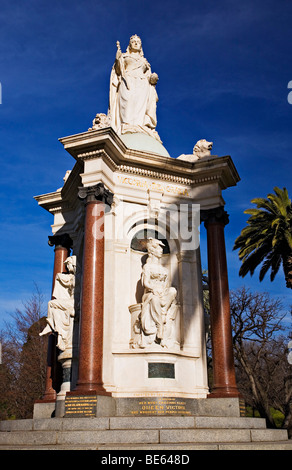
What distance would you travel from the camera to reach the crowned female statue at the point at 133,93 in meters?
17.5

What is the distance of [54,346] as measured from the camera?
16.6 m

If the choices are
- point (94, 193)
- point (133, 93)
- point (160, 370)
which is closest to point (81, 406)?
point (160, 370)

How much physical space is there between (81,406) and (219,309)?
5.31m

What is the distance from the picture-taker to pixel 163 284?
544 inches

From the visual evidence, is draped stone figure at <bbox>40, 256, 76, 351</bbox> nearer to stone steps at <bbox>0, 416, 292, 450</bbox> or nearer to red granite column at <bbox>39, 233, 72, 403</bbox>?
red granite column at <bbox>39, 233, 72, 403</bbox>

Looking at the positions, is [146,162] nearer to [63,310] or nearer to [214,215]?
[214,215]

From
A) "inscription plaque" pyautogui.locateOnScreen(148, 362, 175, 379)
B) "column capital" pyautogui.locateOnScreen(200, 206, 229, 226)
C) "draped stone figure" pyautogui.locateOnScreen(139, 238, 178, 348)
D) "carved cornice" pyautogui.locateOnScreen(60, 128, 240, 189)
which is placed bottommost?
"inscription plaque" pyautogui.locateOnScreen(148, 362, 175, 379)

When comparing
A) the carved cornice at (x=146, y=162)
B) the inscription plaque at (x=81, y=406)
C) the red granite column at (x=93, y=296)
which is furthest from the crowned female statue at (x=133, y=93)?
the inscription plaque at (x=81, y=406)

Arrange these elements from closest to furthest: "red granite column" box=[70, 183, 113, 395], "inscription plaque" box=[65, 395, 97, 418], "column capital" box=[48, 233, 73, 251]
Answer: "inscription plaque" box=[65, 395, 97, 418] → "red granite column" box=[70, 183, 113, 395] → "column capital" box=[48, 233, 73, 251]

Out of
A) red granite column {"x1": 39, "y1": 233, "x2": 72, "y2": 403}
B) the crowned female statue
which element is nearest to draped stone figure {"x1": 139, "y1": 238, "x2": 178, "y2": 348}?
red granite column {"x1": 39, "y1": 233, "x2": 72, "y2": 403}

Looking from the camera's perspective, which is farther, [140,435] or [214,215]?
[214,215]

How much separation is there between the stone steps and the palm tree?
16.8 m

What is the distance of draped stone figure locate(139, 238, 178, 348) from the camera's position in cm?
1313
